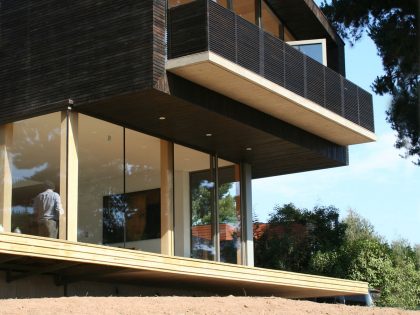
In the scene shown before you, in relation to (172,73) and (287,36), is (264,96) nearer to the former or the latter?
(172,73)

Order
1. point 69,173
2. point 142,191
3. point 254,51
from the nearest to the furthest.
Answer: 1. point 69,173
2. point 254,51
3. point 142,191

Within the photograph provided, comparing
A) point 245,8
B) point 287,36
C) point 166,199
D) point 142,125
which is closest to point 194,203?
point 166,199

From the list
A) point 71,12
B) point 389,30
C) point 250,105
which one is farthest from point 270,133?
point 389,30

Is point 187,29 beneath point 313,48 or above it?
beneath

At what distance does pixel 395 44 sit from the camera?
2420 centimetres

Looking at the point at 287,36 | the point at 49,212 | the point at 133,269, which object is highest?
the point at 287,36

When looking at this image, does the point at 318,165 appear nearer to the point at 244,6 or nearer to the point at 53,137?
the point at 244,6

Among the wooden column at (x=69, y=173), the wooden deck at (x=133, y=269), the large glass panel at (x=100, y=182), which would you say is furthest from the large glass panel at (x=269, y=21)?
the wooden deck at (x=133, y=269)

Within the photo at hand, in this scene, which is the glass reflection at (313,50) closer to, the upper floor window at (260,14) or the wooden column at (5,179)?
the upper floor window at (260,14)

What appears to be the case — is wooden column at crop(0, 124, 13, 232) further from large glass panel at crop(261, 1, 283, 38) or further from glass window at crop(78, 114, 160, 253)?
large glass panel at crop(261, 1, 283, 38)

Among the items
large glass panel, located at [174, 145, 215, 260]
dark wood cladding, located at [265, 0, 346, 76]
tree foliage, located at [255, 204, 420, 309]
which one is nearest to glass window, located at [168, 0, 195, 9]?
large glass panel, located at [174, 145, 215, 260]

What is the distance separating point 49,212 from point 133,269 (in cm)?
210

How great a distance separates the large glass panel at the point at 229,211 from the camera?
18062 mm

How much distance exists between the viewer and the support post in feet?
61.7
